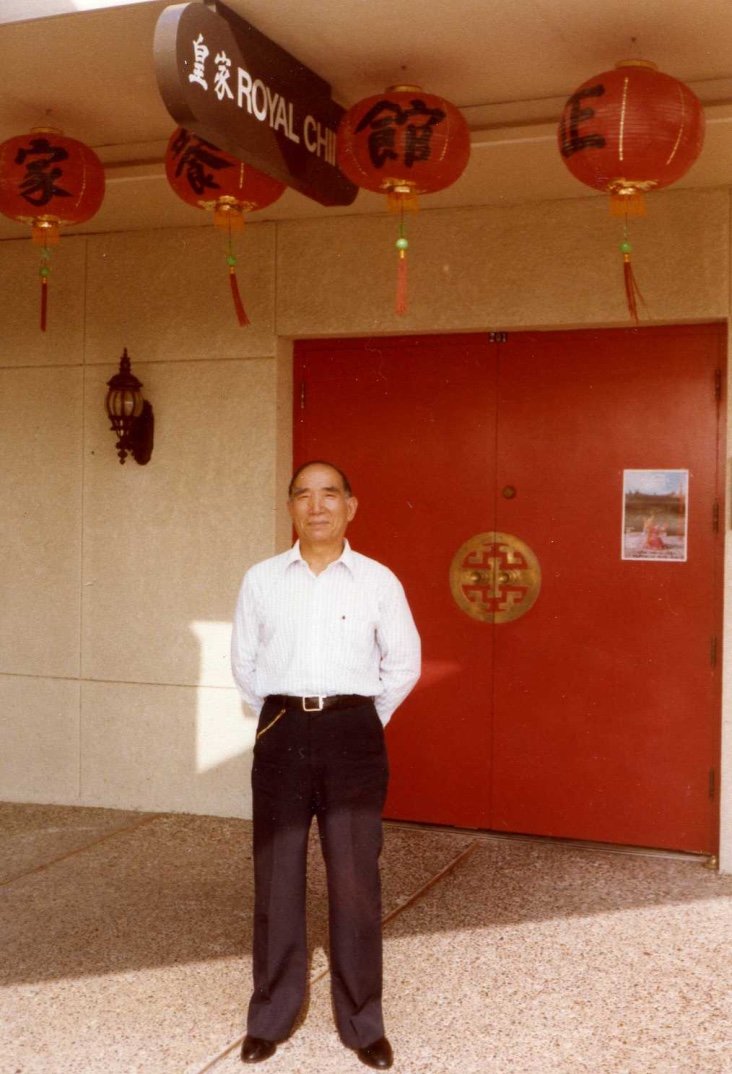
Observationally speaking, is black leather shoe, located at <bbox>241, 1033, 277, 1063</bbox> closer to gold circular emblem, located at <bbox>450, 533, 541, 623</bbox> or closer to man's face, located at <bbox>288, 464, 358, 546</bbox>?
man's face, located at <bbox>288, 464, 358, 546</bbox>

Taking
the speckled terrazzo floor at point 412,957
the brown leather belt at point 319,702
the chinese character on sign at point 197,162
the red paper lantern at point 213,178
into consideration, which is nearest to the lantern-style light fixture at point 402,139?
the red paper lantern at point 213,178

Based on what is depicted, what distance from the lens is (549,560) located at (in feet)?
18.0

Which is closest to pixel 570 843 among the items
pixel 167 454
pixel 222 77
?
pixel 167 454

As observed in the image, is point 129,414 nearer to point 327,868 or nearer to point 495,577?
point 495,577

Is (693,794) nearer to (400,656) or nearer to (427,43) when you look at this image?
(400,656)

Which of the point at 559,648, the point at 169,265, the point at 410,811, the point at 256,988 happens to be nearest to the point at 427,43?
the point at 169,265

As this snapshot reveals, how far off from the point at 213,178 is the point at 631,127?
1.51 m

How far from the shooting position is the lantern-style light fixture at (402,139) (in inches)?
152

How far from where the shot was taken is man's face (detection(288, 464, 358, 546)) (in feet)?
11.4

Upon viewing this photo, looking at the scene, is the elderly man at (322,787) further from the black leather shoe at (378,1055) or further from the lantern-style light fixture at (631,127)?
the lantern-style light fixture at (631,127)

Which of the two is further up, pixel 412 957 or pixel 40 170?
pixel 40 170

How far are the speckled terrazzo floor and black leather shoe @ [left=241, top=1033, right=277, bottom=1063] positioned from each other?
39mm

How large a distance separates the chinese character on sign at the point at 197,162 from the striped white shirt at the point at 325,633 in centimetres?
149

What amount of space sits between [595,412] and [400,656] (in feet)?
7.78
